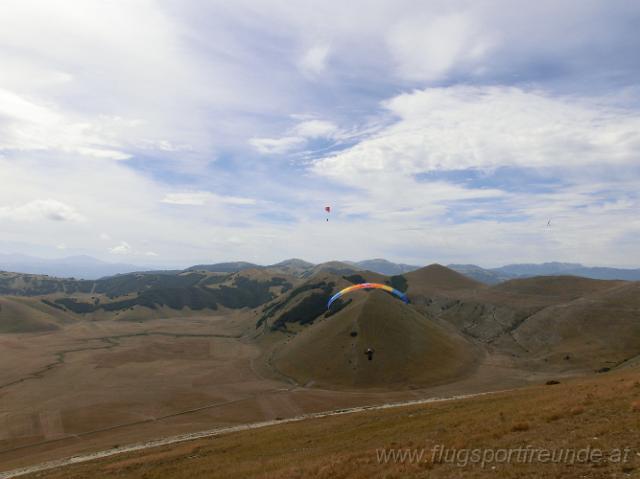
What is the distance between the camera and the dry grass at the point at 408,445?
1620 cm

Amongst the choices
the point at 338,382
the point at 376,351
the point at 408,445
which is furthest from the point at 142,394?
the point at 408,445

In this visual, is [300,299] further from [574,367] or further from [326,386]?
[574,367]

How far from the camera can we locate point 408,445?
75.3ft

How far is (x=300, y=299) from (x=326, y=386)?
3160 inches

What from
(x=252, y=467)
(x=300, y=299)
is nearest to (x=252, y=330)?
(x=300, y=299)

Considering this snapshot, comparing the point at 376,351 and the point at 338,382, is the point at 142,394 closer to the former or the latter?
the point at 338,382

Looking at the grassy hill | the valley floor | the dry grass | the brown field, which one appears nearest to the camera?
the dry grass

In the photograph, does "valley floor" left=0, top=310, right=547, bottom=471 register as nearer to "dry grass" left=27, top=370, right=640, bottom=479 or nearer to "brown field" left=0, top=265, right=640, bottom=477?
"brown field" left=0, top=265, right=640, bottom=477

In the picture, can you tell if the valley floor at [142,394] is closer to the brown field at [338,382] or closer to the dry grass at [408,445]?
the brown field at [338,382]

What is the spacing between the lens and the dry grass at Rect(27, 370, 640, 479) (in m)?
16.2

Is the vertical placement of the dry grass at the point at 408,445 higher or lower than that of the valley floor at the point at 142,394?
higher

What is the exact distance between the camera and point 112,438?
5478cm

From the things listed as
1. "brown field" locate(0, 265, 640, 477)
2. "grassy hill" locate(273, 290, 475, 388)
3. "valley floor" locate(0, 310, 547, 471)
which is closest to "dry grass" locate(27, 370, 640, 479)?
"brown field" locate(0, 265, 640, 477)

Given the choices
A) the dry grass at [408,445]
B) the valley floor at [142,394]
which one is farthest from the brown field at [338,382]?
the valley floor at [142,394]
